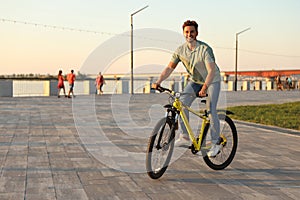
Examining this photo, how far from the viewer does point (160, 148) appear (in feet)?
16.7

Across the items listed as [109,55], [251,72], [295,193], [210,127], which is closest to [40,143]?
[109,55]

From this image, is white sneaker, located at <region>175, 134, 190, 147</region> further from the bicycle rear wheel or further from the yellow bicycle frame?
the bicycle rear wheel

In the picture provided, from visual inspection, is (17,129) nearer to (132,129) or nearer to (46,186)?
(132,129)

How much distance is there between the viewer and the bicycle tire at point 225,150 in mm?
5604

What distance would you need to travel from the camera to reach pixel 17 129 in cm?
977

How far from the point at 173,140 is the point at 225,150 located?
100cm

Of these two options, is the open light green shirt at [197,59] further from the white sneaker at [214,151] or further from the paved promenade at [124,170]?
the paved promenade at [124,170]

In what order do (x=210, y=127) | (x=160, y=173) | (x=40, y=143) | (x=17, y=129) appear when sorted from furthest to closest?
(x=17, y=129) < (x=40, y=143) < (x=210, y=127) < (x=160, y=173)

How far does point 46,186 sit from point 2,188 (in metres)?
0.46

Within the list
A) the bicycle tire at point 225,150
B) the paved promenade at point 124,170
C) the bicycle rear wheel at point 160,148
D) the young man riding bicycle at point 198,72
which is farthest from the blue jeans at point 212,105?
the paved promenade at point 124,170

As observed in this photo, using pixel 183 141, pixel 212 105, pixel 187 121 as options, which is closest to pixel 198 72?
pixel 212 105

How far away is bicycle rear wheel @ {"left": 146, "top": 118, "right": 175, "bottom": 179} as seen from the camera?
5008 millimetres

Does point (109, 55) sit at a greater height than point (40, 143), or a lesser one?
greater

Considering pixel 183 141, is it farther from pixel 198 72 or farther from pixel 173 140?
pixel 198 72
